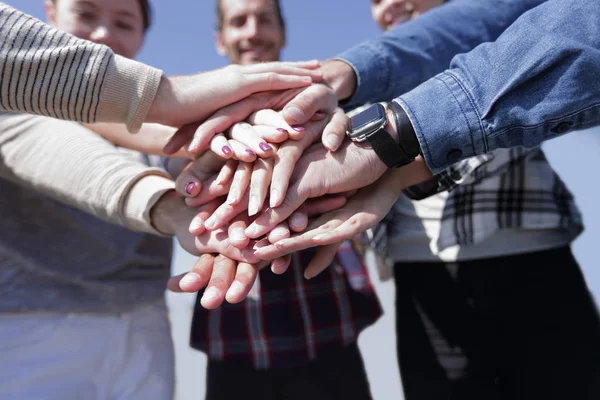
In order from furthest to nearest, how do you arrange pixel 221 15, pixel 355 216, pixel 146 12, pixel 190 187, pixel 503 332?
pixel 221 15, pixel 146 12, pixel 503 332, pixel 190 187, pixel 355 216

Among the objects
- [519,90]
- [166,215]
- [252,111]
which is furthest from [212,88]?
[519,90]

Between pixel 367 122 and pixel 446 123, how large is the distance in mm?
185

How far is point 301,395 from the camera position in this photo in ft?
5.51

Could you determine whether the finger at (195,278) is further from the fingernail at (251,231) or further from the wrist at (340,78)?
the wrist at (340,78)

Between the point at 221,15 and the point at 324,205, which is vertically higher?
the point at 221,15

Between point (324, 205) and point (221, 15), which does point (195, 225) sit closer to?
point (324, 205)

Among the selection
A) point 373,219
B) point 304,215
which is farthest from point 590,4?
point 304,215

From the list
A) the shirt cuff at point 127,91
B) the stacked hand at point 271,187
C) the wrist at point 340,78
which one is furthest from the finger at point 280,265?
the wrist at point 340,78

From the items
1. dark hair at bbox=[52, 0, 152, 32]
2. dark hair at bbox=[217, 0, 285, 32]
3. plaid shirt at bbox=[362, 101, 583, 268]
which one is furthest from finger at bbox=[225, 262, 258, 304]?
dark hair at bbox=[217, 0, 285, 32]

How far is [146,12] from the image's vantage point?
1842 millimetres

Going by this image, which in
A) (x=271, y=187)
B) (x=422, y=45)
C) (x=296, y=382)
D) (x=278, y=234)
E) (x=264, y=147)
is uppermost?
(x=422, y=45)

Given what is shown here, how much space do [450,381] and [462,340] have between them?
13 cm

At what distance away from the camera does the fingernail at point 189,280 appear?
3.47 ft

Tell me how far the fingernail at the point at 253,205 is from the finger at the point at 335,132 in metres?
0.22
